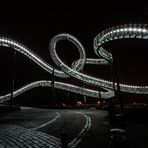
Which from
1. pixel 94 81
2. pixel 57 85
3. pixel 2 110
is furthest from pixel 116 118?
pixel 57 85

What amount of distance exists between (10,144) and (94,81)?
5059 centimetres

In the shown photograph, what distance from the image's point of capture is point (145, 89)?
63312 millimetres

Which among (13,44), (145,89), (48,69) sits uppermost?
(13,44)

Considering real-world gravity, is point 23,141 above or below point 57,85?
below

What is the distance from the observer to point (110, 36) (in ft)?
116

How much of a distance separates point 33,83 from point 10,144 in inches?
→ 2393

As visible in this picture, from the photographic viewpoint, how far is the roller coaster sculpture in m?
35.2

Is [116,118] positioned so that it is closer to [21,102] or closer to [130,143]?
[130,143]

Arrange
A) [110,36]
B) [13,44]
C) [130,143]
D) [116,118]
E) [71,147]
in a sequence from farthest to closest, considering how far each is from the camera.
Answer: [13,44], [110,36], [116,118], [130,143], [71,147]

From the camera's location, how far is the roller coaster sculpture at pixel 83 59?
35.2 m

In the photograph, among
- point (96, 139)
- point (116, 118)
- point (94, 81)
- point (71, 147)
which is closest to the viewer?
point (71, 147)

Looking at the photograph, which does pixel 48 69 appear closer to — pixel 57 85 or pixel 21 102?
pixel 57 85

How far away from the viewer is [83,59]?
187 ft

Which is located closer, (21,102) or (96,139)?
(96,139)
